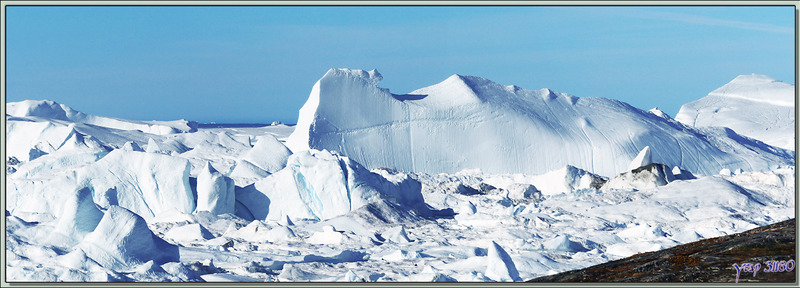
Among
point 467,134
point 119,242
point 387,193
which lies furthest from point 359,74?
point 119,242

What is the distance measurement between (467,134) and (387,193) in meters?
7.82

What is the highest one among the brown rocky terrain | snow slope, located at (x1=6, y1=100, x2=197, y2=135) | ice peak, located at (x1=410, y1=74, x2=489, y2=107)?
the brown rocky terrain

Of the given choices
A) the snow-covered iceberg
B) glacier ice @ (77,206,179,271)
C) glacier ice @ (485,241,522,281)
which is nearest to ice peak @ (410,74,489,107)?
the snow-covered iceberg

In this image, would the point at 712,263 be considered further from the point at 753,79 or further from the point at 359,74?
the point at 753,79

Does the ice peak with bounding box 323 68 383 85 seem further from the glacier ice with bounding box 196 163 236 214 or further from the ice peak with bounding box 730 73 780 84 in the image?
the ice peak with bounding box 730 73 780 84

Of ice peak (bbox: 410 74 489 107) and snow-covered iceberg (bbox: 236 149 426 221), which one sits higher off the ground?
ice peak (bbox: 410 74 489 107)

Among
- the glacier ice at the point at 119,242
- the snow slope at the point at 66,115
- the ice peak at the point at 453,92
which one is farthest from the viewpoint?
the snow slope at the point at 66,115

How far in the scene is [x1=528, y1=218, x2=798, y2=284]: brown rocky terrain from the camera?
7.12m

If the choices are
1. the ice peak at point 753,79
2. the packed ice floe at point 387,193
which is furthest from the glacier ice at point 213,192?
the ice peak at point 753,79

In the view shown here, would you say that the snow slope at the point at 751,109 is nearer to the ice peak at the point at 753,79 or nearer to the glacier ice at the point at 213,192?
the ice peak at the point at 753,79

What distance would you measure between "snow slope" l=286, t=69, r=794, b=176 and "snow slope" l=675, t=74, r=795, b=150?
10129 millimetres

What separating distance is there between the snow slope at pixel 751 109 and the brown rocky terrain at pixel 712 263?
3095 centimetres

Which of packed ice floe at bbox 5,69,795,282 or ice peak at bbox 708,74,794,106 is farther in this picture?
ice peak at bbox 708,74,794,106

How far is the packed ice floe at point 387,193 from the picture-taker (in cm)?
1216
